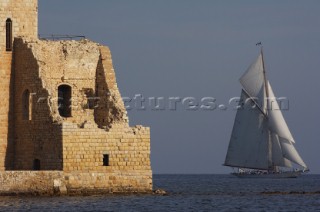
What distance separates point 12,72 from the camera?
48750 millimetres

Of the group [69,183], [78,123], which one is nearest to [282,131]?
[78,123]

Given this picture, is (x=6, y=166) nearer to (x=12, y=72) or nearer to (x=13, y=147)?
(x=13, y=147)

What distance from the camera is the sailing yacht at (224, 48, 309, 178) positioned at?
298 feet

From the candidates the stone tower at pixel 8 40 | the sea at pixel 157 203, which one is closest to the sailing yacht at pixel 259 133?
the sea at pixel 157 203

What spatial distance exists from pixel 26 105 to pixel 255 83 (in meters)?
46.2

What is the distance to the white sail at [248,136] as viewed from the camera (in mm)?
90881

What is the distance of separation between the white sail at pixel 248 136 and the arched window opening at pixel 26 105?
43.3 m

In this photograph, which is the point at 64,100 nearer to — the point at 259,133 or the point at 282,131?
the point at 282,131

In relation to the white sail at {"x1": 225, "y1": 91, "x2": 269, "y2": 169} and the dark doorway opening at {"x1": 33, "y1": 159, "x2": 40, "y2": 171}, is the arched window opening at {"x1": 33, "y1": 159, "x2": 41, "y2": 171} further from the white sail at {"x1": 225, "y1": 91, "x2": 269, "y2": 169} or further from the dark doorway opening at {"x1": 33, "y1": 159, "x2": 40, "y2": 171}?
the white sail at {"x1": 225, "y1": 91, "x2": 269, "y2": 169}

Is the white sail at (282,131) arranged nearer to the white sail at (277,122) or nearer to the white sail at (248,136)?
the white sail at (277,122)

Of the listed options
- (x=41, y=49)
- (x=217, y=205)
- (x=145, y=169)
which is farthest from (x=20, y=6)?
(x=217, y=205)

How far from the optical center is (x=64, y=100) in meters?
49.8

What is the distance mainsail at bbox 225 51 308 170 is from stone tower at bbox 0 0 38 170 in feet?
142

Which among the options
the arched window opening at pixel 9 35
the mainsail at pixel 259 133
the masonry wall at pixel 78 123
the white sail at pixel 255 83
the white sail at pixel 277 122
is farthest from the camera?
the white sail at pixel 255 83
